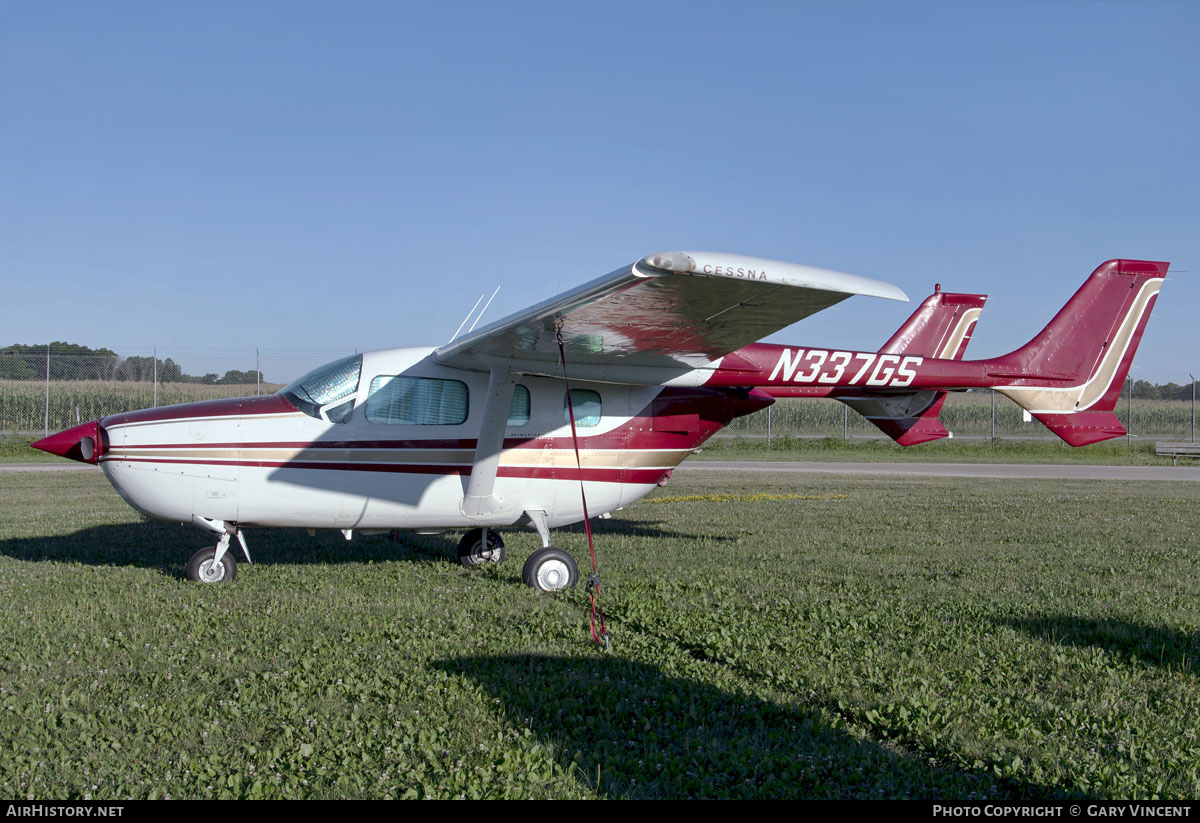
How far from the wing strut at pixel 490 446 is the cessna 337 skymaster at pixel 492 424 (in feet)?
0.04

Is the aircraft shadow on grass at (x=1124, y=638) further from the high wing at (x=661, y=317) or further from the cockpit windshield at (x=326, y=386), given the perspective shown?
the cockpit windshield at (x=326, y=386)

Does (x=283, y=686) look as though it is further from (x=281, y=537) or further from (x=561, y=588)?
(x=281, y=537)

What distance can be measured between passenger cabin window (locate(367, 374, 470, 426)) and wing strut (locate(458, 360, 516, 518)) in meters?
0.31

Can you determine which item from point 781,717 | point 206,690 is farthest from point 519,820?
point 206,690

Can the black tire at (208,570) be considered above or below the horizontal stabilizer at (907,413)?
below

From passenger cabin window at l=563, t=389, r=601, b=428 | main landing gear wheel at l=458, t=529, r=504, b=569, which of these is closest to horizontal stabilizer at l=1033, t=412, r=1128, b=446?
passenger cabin window at l=563, t=389, r=601, b=428

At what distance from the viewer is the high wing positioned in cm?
491

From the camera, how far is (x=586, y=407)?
8539 mm

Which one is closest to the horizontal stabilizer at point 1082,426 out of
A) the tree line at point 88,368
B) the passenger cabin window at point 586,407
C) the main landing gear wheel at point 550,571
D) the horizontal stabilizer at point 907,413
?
the horizontal stabilizer at point 907,413

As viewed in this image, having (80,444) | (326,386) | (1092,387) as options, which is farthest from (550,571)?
(1092,387)

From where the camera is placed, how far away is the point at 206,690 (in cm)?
460

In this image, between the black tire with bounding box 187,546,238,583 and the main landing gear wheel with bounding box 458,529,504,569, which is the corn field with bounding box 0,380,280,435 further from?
the black tire with bounding box 187,546,238,583

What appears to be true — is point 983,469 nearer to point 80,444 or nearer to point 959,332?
point 959,332

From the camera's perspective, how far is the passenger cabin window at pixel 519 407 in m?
8.23
